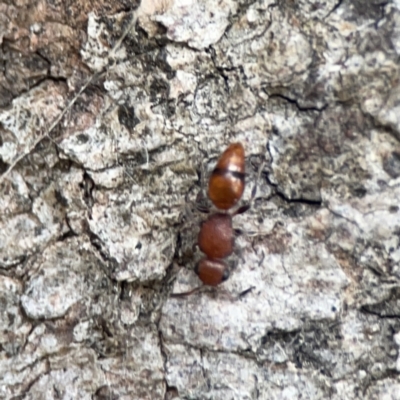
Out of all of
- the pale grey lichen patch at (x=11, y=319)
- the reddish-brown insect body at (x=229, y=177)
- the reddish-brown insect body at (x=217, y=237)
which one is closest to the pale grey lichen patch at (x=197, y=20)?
the reddish-brown insect body at (x=229, y=177)

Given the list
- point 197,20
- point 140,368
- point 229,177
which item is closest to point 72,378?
point 140,368

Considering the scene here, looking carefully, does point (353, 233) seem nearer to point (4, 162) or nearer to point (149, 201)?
point (149, 201)

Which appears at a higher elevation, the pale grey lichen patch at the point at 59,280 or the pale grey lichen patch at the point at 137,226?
the pale grey lichen patch at the point at 137,226

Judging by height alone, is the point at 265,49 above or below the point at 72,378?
above

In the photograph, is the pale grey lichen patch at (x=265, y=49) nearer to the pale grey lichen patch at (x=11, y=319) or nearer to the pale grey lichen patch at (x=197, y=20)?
the pale grey lichen patch at (x=197, y=20)

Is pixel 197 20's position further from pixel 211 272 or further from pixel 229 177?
pixel 211 272

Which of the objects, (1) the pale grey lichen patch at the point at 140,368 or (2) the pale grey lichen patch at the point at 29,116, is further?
(1) the pale grey lichen patch at the point at 140,368

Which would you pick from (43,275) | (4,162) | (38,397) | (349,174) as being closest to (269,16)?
(349,174)
